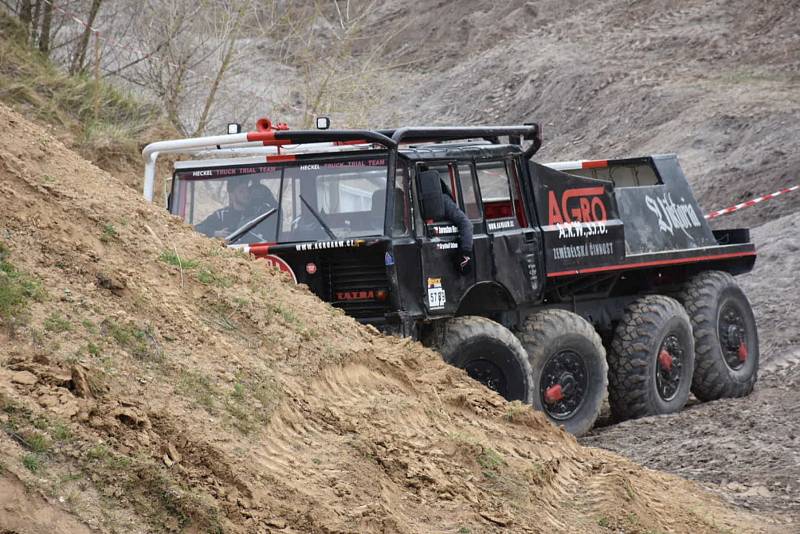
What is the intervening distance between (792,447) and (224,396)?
6044 millimetres

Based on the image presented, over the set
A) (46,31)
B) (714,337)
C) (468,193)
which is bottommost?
(714,337)

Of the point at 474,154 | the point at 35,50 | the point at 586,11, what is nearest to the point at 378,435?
the point at 474,154

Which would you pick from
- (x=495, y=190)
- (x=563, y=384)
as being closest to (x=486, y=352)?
(x=563, y=384)

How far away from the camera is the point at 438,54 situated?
38750 mm

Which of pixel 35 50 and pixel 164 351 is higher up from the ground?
pixel 35 50

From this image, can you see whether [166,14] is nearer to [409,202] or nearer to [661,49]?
[409,202]

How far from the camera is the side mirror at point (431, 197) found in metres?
9.98

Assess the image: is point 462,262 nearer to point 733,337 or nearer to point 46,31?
point 733,337

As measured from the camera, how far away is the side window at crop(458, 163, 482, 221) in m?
10.6

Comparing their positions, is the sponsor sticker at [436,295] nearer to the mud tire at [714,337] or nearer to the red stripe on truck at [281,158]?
the red stripe on truck at [281,158]

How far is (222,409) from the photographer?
603cm

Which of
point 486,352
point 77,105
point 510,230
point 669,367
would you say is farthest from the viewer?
point 77,105

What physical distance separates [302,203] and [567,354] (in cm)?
285

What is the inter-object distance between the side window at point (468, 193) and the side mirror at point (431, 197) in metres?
0.62
